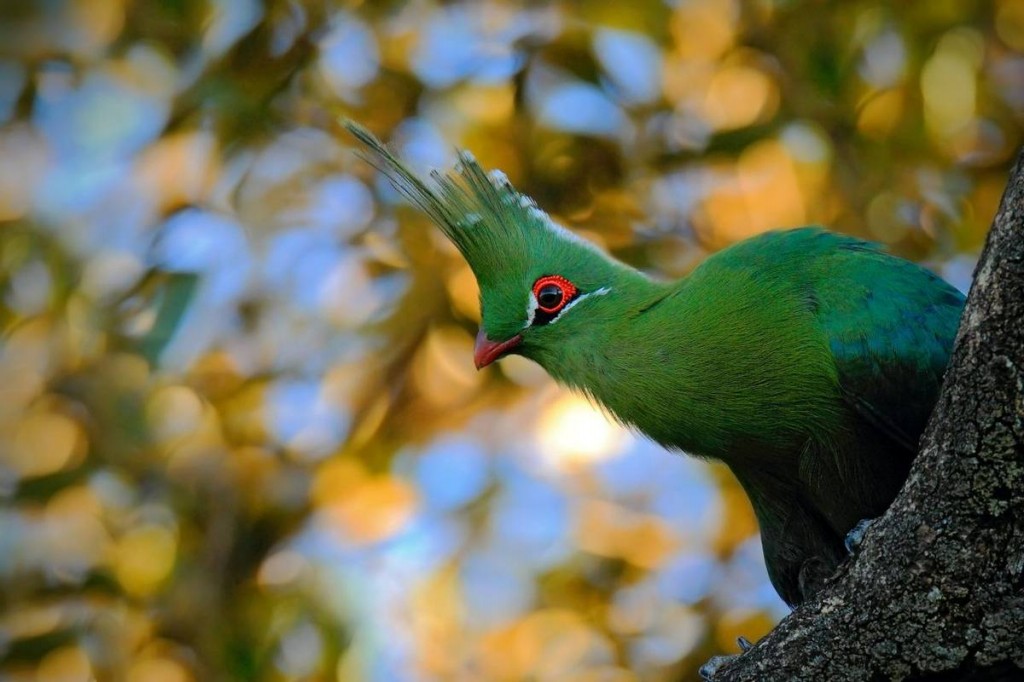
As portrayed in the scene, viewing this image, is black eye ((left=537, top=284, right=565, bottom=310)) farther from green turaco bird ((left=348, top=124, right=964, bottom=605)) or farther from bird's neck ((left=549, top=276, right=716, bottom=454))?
bird's neck ((left=549, top=276, right=716, bottom=454))

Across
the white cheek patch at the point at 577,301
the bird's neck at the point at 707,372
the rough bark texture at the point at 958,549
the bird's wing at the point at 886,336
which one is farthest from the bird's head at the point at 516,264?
the rough bark texture at the point at 958,549

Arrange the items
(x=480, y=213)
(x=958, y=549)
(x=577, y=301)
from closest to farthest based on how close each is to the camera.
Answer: (x=958, y=549), (x=577, y=301), (x=480, y=213)

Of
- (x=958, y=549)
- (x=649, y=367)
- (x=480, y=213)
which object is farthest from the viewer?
(x=480, y=213)

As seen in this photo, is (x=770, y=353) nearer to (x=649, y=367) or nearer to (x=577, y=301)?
(x=649, y=367)

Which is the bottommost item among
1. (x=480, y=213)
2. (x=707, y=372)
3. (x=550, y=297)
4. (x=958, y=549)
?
(x=958, y=549)

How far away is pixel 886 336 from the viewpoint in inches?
125

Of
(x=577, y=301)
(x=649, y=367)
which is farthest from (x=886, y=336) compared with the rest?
(x=577, y=301)

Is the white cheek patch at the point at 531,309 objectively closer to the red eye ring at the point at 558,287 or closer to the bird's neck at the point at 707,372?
the red eye ring at the point at 558,287

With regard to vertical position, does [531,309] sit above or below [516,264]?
below

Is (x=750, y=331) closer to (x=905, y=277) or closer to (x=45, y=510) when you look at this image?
(x=905, y=277)

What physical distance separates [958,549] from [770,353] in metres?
0.98

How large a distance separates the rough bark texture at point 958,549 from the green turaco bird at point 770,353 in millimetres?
681

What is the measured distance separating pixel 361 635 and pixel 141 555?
88 cm

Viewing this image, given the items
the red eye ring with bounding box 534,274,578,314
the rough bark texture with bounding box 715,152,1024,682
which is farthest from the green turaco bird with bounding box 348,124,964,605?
the rough bark texture with bounding box 715,152,1024,682
